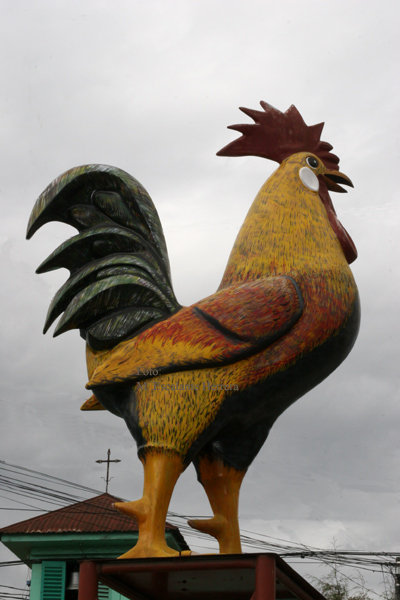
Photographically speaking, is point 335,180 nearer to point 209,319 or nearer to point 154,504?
point 209,319

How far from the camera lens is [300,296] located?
4.44 m

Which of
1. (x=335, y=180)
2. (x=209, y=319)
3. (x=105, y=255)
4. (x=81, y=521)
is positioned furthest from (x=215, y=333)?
(x=81, y=521)

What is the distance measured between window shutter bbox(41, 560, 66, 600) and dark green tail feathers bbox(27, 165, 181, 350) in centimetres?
542

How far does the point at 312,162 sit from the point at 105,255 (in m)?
1.70

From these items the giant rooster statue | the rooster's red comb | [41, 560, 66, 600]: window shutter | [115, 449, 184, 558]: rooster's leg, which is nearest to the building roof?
[41, 560, 66, 600]: window shutter

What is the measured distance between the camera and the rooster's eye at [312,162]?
538cm

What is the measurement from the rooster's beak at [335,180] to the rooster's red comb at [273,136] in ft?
0.62

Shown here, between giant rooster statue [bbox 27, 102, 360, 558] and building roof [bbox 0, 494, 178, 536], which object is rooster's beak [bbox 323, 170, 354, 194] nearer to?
giant rooster statue [bbox 27, 102, 360, 558]

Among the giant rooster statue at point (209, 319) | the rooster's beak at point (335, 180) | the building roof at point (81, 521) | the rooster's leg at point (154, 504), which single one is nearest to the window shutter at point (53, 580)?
the building roof at point (81, 521)

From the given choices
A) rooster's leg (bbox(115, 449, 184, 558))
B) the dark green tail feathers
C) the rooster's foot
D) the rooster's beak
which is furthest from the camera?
the rooster's beak

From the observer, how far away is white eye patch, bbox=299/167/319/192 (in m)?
5.20

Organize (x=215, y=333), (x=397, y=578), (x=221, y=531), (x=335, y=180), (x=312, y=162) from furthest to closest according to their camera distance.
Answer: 1. (x=397, y=578)
2. (x=335, y=180)
3. (x=312, y=162)
4. (x=221, y=531)
5. (x=215, y=333)

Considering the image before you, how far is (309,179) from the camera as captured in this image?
17.2 feet

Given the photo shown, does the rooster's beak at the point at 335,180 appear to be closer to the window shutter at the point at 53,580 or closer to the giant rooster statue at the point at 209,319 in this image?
the giant rooster statue at the point at 209,319
